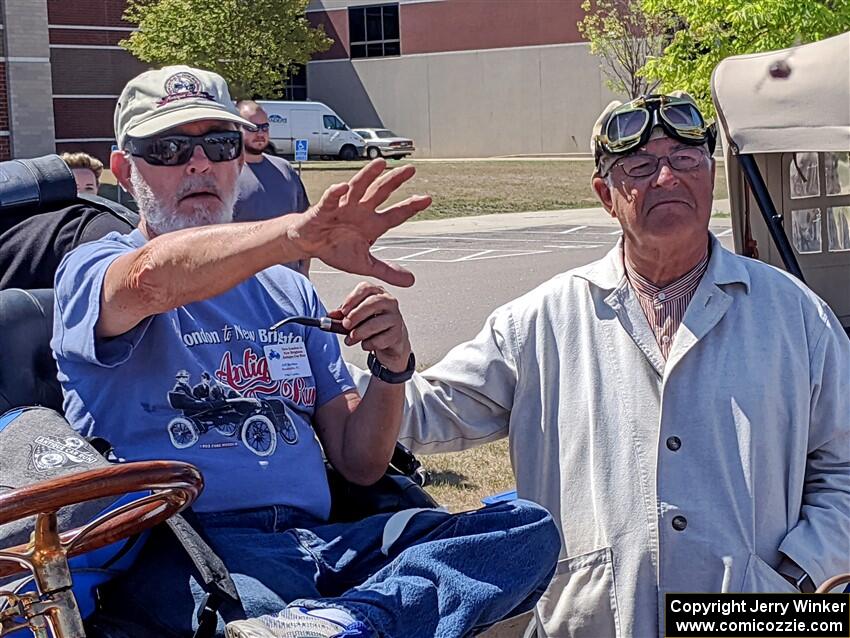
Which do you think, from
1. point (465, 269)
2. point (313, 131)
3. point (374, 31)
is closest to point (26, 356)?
point (465, 269)

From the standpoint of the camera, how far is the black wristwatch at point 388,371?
2756 millimetres

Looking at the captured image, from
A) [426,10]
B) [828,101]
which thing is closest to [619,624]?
[828,101]

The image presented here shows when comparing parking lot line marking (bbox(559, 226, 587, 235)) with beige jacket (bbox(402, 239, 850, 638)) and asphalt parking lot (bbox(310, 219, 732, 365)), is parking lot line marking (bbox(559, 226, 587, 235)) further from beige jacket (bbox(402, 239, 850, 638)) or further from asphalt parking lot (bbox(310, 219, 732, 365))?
beige jacket (bbox(402, 239, 850, 638))

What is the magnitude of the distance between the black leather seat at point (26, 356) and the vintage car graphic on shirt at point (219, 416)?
443 millimetres

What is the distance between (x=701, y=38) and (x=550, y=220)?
922 centimetres

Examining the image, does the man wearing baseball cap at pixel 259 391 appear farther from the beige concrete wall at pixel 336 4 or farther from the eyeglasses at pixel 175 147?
the beige concrete wall at pixel 336 4

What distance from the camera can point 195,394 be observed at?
2.60 m

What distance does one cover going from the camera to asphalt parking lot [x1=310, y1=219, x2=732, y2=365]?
11.2 m

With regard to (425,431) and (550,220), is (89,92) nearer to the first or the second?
(550,220)

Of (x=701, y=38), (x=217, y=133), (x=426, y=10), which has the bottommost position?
(x=217, y=133)

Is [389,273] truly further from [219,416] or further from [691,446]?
[691,446]

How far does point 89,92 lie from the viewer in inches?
1652

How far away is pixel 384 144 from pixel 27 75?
16253 millimetres

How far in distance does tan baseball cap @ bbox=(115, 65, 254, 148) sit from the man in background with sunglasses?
12.2 ft
